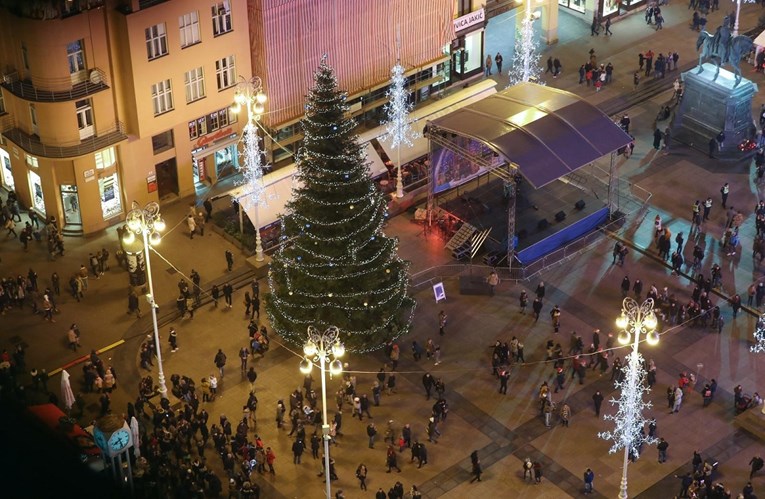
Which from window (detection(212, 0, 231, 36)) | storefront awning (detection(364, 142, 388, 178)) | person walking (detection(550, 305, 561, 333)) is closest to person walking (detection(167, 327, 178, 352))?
storefront awning (detection(364, 142, 388, 178))

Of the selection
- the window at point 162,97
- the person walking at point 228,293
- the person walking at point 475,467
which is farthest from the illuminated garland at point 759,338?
the window at point 162,97

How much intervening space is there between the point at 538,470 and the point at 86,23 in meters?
28.7

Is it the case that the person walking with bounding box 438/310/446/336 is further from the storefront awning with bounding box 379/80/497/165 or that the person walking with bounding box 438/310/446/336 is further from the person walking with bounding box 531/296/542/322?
the storefront awning with bounding box 379/80/497/165

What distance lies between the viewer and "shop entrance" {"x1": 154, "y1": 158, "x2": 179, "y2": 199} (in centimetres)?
5697

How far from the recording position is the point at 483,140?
51.9 m

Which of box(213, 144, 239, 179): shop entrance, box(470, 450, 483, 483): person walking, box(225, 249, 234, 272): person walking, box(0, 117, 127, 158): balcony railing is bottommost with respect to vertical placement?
box(470, 450, 483, 483): person walking

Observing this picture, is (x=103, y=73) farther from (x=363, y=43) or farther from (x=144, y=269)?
(x=363, y=43)

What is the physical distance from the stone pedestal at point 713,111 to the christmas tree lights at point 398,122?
16.1 m

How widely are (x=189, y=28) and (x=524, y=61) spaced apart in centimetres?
2077

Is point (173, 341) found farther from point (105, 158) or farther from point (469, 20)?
point (469, 20)

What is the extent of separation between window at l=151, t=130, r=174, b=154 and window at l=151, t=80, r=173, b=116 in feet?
4.56

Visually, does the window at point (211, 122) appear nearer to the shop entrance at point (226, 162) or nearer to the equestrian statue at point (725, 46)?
the shop entrance at point (226, 162)

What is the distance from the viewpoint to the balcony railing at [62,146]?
5225cm

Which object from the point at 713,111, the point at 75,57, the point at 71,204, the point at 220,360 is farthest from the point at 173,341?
the point at 713,111
